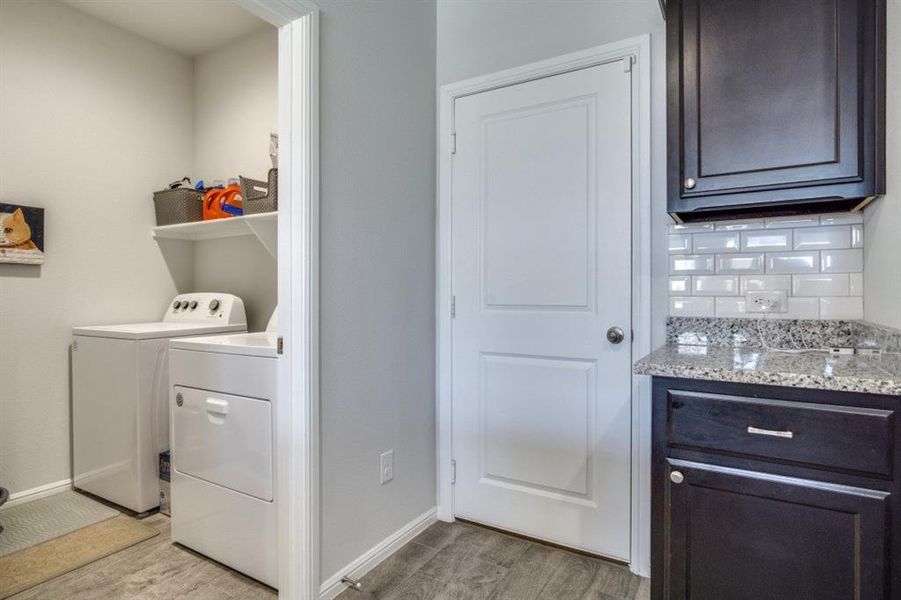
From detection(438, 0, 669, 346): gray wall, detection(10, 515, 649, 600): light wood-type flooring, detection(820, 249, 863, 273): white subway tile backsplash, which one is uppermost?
detection(438, 0, 669, 346): gray wall

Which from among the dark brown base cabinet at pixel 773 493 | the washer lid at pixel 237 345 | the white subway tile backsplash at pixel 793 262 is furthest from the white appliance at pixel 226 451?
the white subway tile backsplash at pixel 793 262

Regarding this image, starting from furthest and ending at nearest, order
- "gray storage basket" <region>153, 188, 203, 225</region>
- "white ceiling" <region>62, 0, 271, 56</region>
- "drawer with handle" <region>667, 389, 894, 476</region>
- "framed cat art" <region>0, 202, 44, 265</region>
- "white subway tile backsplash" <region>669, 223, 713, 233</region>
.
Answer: "gray storage basket" <region>153, 188, 203, 225</region>
"white ceiling" <region>62, 0, 271, 56</region>
"framed cat art" <region>0, 202, 44, 265</region>
"white subway tile backsplash" <region>669, 223, 713, 233</region>
"drawer with handle" <region>667, 389, 894, 476</region>

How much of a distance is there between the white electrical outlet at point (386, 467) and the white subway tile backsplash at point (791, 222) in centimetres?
173

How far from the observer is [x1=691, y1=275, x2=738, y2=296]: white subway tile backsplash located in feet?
5.95

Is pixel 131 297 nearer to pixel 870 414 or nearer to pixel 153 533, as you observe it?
pixel 153 533

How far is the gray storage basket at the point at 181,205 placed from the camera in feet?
9.73

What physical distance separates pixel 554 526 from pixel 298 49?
2143mm

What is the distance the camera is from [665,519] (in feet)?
4.50

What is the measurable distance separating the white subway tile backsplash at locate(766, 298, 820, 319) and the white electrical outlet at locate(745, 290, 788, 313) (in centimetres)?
1

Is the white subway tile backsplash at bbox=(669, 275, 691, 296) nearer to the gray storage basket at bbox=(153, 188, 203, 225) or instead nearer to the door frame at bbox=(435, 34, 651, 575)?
the door frame at bbox=(435, 34, 651, 575)

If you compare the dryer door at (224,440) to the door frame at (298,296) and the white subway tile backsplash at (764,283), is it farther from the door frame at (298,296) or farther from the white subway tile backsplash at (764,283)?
the white subway tile backsplash at (764,283)

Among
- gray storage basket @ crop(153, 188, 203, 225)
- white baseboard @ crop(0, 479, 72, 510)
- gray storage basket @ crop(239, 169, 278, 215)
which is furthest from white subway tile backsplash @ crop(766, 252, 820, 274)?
white baseboard @ crop(0, 479, 72, 510)

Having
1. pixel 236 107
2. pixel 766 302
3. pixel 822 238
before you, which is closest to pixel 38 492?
pixel 236 107

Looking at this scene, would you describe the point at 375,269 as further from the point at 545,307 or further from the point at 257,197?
the point at 257,197
